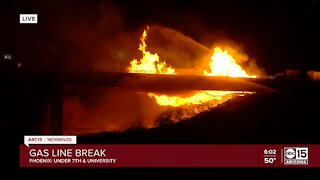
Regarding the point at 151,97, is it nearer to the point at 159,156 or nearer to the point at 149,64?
the point at 149,64

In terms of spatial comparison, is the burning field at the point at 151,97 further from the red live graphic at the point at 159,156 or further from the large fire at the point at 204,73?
the red live graphic at the point at 159,156

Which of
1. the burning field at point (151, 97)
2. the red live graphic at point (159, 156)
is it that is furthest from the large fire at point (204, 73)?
the red live graphic at point (159, 156)

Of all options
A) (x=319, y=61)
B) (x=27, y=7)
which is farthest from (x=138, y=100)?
(x=319, y=61)

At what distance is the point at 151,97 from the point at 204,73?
2866mm

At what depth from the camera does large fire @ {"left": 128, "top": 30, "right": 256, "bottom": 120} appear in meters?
20.0

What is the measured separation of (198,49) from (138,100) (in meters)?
5.01

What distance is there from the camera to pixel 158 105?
75.8 ft

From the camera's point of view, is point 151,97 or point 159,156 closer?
point 159,156

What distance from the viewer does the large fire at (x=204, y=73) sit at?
20000mm

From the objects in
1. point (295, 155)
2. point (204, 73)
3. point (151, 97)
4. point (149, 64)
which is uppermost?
point (149, 64)

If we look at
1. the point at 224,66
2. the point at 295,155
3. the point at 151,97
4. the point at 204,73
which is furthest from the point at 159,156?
the point at 204,73

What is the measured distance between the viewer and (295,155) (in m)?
10.9

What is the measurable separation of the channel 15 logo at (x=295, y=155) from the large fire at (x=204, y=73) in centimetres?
714

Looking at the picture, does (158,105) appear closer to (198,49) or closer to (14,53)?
(198,49)
